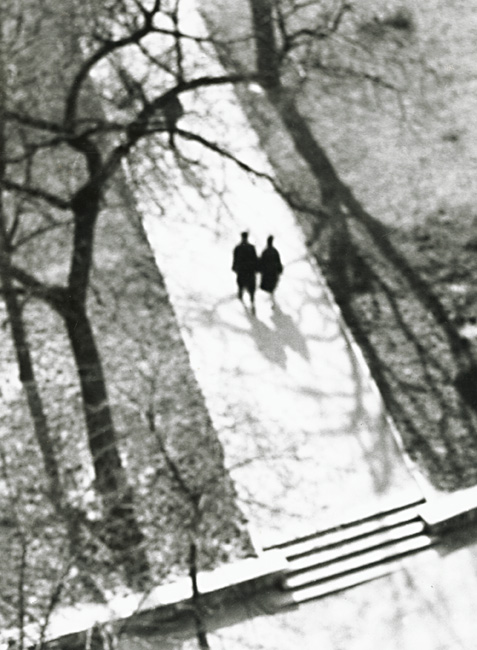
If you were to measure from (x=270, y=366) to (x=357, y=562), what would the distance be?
279 cm

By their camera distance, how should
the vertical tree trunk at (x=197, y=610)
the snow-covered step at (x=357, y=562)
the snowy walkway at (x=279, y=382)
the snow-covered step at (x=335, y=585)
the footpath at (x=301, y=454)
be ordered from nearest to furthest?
the vertical tree trunk at (x=197, y=610), the footpath at (x=301, y=454), the snow-covered step at (x=335, y=585), the snow-covered step at (x=357, y=562), the snowy walkway at (x=279, y=382)

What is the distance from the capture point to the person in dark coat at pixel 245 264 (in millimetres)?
13031

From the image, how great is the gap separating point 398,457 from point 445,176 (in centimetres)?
496

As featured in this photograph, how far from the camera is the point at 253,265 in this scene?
43.1 ft

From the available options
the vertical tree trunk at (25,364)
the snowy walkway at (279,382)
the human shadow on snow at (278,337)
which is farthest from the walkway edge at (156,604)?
the human shadow on snow at (278,337)

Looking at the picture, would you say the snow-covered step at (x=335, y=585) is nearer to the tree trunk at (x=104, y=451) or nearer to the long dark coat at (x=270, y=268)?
the tree trunk at (x=104, y=451)

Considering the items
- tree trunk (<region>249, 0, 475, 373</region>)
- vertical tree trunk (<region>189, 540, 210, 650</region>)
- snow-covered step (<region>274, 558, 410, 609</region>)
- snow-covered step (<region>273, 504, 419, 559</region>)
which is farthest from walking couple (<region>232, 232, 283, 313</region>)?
snow-covered step (<region>274, 558, 410, 609</region>)

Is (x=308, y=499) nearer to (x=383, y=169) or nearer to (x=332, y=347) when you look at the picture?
(x=332, y=347)

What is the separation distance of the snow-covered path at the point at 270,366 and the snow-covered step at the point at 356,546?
0.96 feet

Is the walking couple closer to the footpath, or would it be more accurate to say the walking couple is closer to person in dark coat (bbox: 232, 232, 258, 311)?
person in dark coat (bbox: 232, 232, 258, 311)

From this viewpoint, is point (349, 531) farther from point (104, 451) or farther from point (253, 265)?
point (253, 265)

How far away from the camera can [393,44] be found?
16906mm

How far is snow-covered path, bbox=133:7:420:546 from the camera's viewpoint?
11742 mm

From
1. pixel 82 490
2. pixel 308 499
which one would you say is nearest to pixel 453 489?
pixel 308 499
